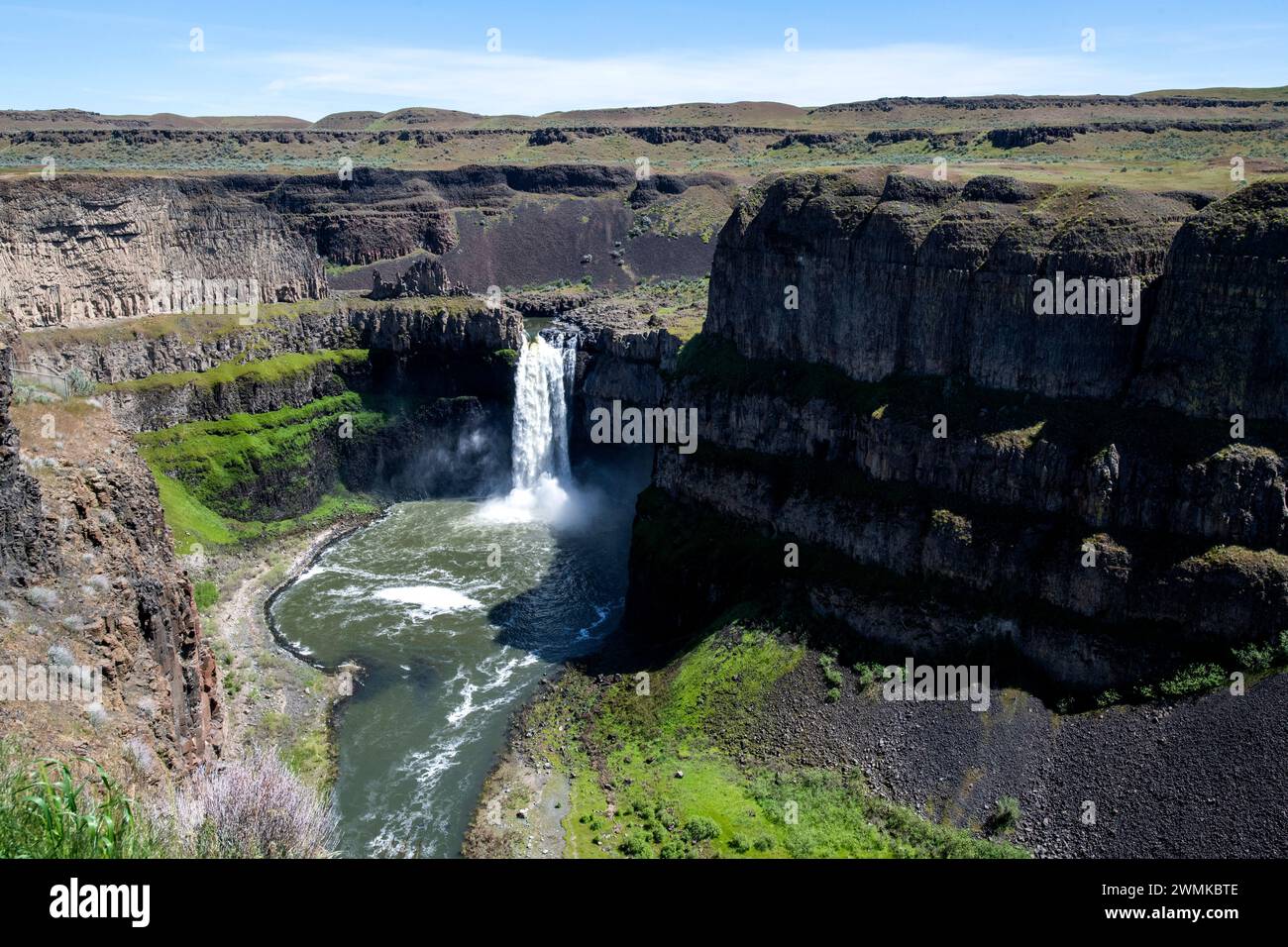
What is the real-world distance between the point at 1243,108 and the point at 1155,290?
432 ft

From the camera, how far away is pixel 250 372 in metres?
89.8

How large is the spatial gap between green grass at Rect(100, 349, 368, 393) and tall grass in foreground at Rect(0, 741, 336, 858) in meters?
45.9

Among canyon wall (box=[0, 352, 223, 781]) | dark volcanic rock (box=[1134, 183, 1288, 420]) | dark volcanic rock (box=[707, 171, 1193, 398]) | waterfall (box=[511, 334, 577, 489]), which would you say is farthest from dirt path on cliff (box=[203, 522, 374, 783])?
dark volcanic rock (box=[1134, 183, 1288, 420])

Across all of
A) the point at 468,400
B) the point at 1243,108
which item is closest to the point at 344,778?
the point at 468,400

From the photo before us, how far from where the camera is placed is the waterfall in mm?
Result: 92562

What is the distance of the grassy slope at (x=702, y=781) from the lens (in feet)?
148

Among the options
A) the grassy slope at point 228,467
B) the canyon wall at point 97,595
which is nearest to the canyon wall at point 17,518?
the canyon wall at point 97,595

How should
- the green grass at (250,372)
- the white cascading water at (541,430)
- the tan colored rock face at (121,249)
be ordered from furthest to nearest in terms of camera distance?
the white cascading water at (541,430), the tan colored rock face at (121,249), the green grass at (250,372)

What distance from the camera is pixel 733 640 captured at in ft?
187

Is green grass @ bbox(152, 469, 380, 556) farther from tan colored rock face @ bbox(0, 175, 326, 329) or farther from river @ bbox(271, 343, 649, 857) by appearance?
tan colored rock face @ bbox(0, 175, 326, 329)

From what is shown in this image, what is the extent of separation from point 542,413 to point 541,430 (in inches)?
62.9

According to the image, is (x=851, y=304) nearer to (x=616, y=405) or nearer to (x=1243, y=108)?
(x=616, y=405)

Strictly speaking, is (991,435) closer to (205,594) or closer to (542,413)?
(205,594)

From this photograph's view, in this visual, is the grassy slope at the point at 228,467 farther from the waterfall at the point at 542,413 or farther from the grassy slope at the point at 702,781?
the grassy slope at the point at 702,781
